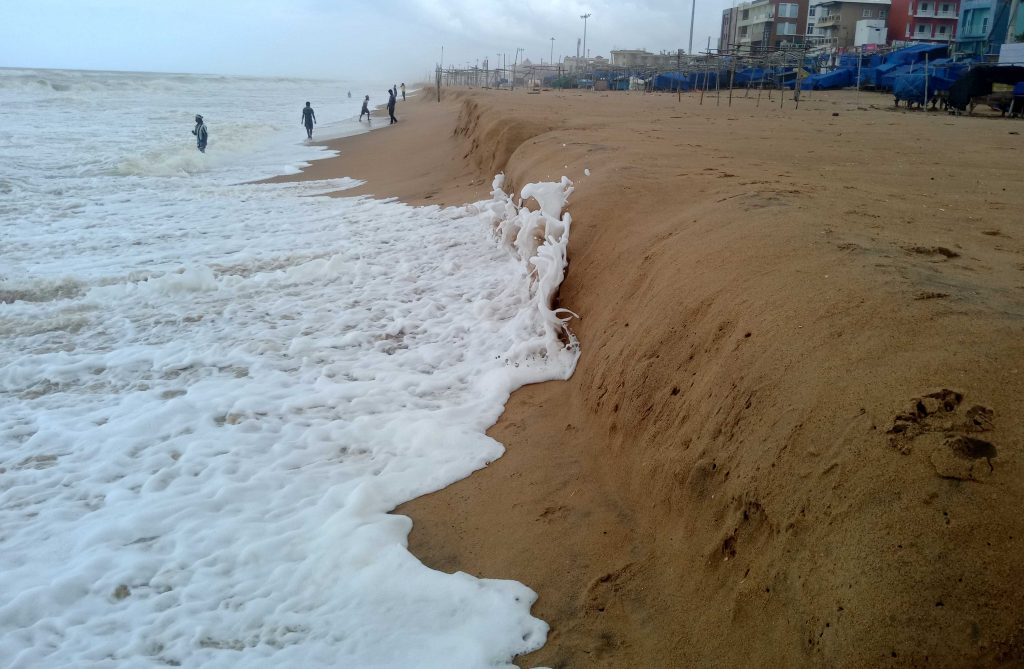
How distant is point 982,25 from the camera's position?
110ft

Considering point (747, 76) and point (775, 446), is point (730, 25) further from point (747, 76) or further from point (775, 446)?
point (775, 446)

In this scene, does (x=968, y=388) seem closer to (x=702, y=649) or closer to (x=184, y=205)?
(x=702, y=649)

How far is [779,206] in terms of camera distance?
168 inches

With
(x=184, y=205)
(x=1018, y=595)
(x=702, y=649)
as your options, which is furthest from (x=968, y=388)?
(x=184, y=205)

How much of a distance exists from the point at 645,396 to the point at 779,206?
172 cm

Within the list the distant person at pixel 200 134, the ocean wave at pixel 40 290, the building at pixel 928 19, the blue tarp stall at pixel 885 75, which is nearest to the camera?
the ocean wave at pixel 40 290

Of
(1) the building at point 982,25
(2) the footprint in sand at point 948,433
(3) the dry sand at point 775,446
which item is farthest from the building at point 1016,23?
(2) the footprint in sand at point 948,433

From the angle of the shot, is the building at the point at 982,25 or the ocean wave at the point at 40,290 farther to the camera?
the building at the point at 982,25

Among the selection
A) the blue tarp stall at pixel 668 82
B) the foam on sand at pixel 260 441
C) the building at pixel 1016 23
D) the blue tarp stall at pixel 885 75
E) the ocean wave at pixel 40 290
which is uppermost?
the building at pixel 1016 23

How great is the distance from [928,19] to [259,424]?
5512 centimetres

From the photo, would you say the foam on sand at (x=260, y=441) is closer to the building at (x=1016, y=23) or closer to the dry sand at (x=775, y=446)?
the dry sand at (x=775, y=446)

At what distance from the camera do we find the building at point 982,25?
30656 millimetres

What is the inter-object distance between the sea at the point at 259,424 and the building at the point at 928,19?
49.0 m

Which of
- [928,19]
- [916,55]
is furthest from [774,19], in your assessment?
[916,55]
